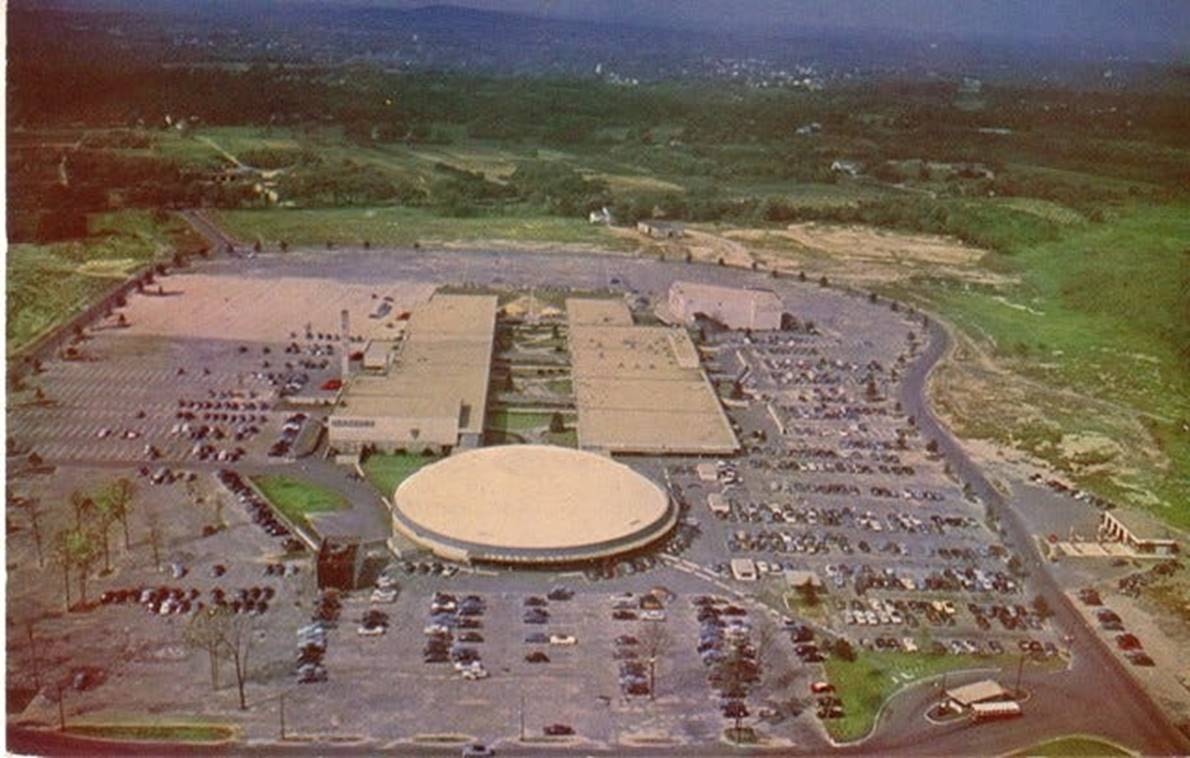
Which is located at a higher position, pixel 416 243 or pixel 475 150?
pixel 475 150

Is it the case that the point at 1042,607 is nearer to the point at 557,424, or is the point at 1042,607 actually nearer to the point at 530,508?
the point at 530,508

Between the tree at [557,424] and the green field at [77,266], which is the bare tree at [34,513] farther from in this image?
the tree at [557,424]

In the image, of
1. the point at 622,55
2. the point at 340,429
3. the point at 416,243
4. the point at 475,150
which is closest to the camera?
the point at 340,429

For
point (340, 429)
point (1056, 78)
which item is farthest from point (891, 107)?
point (340, 429)

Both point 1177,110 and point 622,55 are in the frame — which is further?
point 622,55

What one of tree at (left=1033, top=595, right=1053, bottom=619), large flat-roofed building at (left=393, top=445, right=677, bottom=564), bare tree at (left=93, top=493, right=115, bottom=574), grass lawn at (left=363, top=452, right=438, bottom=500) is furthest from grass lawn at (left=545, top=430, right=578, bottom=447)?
tree at (left=1033, top=595, right=1053, bottom=619)

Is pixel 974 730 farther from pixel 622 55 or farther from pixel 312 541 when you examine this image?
pixel 622 55

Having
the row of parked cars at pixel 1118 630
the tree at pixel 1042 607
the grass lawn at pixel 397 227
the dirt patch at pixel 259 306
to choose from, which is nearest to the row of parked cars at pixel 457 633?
the tree at pixel 1042 607

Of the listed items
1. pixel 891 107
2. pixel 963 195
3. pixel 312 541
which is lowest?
pixel 312 541
